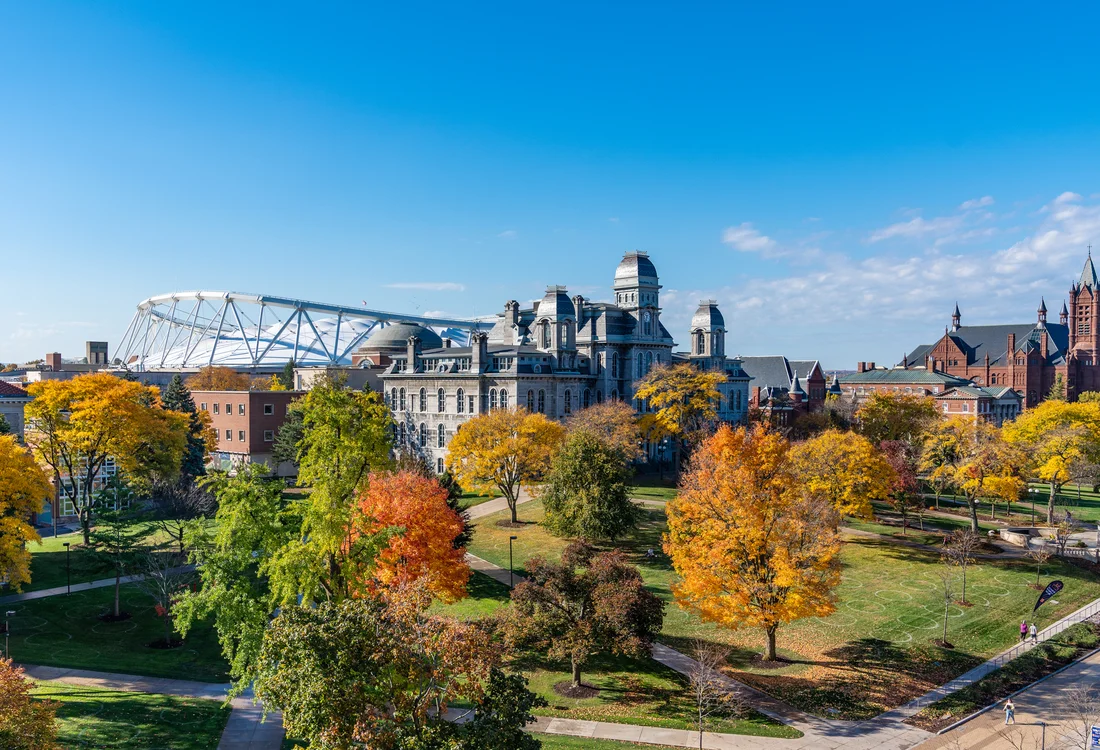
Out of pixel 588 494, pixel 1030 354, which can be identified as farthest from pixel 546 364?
pixel 1030 354

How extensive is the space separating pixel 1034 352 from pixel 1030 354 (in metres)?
0.76

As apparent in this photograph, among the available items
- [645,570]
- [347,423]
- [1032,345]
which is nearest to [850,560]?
[645,570]

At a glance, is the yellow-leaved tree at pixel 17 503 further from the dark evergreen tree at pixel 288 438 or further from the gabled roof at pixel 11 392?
the dark evergreen tree at pixel 288 438

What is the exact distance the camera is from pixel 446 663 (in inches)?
636

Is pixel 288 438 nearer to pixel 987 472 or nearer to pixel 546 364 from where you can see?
pixel 546 364

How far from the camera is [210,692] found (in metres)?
28.4

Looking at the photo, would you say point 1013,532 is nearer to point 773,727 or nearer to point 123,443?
point 773,727

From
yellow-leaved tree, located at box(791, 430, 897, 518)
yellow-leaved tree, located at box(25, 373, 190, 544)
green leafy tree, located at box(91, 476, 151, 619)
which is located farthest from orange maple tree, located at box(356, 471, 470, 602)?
yellow-leaved tree, located at box(25, 373, 190, 544)

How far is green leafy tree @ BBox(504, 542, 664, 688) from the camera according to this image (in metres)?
28.6

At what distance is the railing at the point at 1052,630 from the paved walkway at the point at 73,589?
39.7 m

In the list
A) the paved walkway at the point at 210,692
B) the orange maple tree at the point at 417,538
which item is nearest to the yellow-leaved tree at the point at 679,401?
the orange maple tree at the point at 417,538

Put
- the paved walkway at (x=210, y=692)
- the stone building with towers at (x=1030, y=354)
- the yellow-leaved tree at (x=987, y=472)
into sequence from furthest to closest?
the stone building with towers at (x=1030, y=354), the yellow-leaved tree at (x=987, y=472), the paved walkway at (x=210, y=692)

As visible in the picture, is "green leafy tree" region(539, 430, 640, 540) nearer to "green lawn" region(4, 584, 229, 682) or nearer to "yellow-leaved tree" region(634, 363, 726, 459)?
"yellow-leaved tree" region(634, 363, 726, 459)

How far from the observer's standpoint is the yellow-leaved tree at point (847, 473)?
46.6 metres
